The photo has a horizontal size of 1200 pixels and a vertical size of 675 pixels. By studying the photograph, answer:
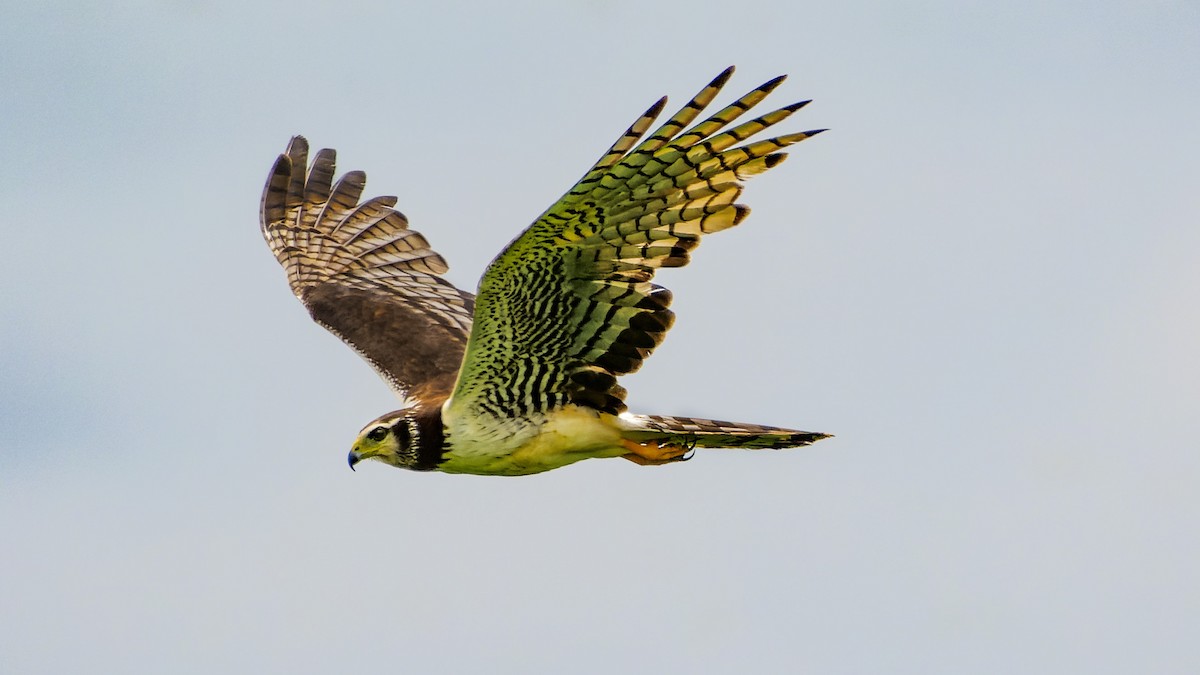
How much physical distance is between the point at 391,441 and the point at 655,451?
1.54m

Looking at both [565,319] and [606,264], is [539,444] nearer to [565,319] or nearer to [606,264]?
[565,319]

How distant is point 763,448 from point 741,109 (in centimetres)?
258

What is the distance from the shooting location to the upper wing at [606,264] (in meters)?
8.70

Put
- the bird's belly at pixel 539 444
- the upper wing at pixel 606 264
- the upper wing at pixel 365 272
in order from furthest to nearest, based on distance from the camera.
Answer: the upper wing at pixel 365 272, the bird's belly at pixel 539 444, the upper wing at pixel 606 264

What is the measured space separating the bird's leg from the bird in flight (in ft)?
0.03

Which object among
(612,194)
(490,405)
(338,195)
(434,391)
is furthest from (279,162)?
(612,194)

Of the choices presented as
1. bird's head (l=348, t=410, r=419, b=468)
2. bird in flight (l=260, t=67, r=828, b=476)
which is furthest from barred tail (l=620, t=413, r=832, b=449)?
bird's head (l=348, t=410, r=419, b=468)

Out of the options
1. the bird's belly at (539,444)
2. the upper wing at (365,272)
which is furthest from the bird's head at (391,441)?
the upper wing at (365,272)

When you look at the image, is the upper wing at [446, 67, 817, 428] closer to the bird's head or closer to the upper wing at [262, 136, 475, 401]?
the bird's head

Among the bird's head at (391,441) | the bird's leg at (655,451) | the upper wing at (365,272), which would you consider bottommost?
the bird's head at (391,441)

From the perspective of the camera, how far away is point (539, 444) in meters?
10.1

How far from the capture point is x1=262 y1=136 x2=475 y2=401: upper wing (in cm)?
1141

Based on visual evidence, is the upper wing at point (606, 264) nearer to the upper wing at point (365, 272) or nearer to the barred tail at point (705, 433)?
the barred tail at point (705, 433)

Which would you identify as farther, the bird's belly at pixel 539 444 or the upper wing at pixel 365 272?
the upper wing at pixel 365 272
